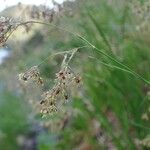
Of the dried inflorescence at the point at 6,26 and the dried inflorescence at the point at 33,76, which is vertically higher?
the dried inflorescence at the point at 6,26

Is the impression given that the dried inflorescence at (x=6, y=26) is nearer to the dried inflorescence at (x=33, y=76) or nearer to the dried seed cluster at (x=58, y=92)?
the dried inflorescence at (x=33, y=76)

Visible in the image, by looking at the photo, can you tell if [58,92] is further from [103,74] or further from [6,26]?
[103,74]

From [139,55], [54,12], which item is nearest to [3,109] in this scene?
[139,55]

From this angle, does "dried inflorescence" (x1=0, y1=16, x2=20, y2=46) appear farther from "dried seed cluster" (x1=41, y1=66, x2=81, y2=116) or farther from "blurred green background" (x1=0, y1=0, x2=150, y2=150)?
"blurred green background" (x1=0, y1=0, x2=150, y2=150)

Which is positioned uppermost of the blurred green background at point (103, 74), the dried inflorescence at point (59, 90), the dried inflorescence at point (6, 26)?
the dried inflorescence at point (6, 26)

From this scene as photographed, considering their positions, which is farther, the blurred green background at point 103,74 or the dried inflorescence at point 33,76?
the blurred green background at point 103,74

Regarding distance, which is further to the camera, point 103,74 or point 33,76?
point 103,74

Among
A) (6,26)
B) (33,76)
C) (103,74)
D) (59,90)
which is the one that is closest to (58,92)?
(59,90)

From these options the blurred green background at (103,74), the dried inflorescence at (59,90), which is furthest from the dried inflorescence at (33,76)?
the blurred green background at (103,74)

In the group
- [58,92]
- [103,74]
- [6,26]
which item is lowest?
[103,74]
